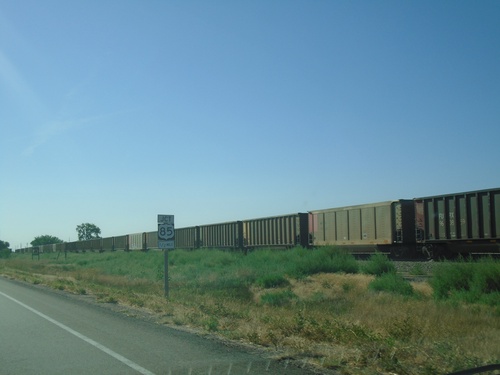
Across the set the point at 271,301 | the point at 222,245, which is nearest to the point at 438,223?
the point at 271,301

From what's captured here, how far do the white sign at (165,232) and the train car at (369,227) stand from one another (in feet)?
51.5

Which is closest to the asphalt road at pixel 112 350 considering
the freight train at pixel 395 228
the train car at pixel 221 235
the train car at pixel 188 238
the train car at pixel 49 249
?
the freight train at pixel 395 228

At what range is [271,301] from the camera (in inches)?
704

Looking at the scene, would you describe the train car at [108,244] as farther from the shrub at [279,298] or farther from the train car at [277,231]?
the shrub at [279,298]

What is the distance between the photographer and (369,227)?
32.1 m

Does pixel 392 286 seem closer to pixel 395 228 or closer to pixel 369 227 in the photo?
pixel 395 228

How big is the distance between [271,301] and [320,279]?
540 centimetres

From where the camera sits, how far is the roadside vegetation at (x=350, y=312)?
8344mm

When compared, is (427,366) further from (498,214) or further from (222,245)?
(222,245)

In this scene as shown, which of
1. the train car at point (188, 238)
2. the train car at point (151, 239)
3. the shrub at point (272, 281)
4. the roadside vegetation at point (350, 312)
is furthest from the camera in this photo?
the train car at point (151, 239)

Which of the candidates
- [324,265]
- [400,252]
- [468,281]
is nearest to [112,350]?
[468,281]

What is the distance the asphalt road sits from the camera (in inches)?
324

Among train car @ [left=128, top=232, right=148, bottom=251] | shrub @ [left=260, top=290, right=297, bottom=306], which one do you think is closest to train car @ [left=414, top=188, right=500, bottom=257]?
shrub @ [left=260, top=290, right=297, bottom=306]

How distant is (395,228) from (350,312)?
1724 cm
